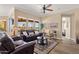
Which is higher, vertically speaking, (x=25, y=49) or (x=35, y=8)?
(x=35, y=8)

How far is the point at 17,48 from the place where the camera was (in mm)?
2523

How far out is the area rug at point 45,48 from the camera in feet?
8.45

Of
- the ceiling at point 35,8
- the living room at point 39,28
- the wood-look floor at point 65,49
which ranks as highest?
the ceiling at point 35,8

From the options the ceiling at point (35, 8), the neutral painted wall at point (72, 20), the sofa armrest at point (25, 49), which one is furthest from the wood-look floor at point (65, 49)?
the ceiling at point (35, 8)

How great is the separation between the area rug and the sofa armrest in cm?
8

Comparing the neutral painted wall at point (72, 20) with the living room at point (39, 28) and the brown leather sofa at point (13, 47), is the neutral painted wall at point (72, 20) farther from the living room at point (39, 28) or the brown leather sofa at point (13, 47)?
the brown leather sofa at point (13, 47)

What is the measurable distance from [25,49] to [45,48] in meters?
0.40

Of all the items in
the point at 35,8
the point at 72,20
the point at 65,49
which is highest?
the point at 35,8

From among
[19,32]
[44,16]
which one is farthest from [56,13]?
[19,32]

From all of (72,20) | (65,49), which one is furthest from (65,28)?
(65,49)

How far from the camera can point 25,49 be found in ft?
8.42

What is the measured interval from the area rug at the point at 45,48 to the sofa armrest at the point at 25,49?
8 centimetres

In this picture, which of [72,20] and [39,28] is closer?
[72,20]

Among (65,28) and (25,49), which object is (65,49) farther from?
(25,49)
